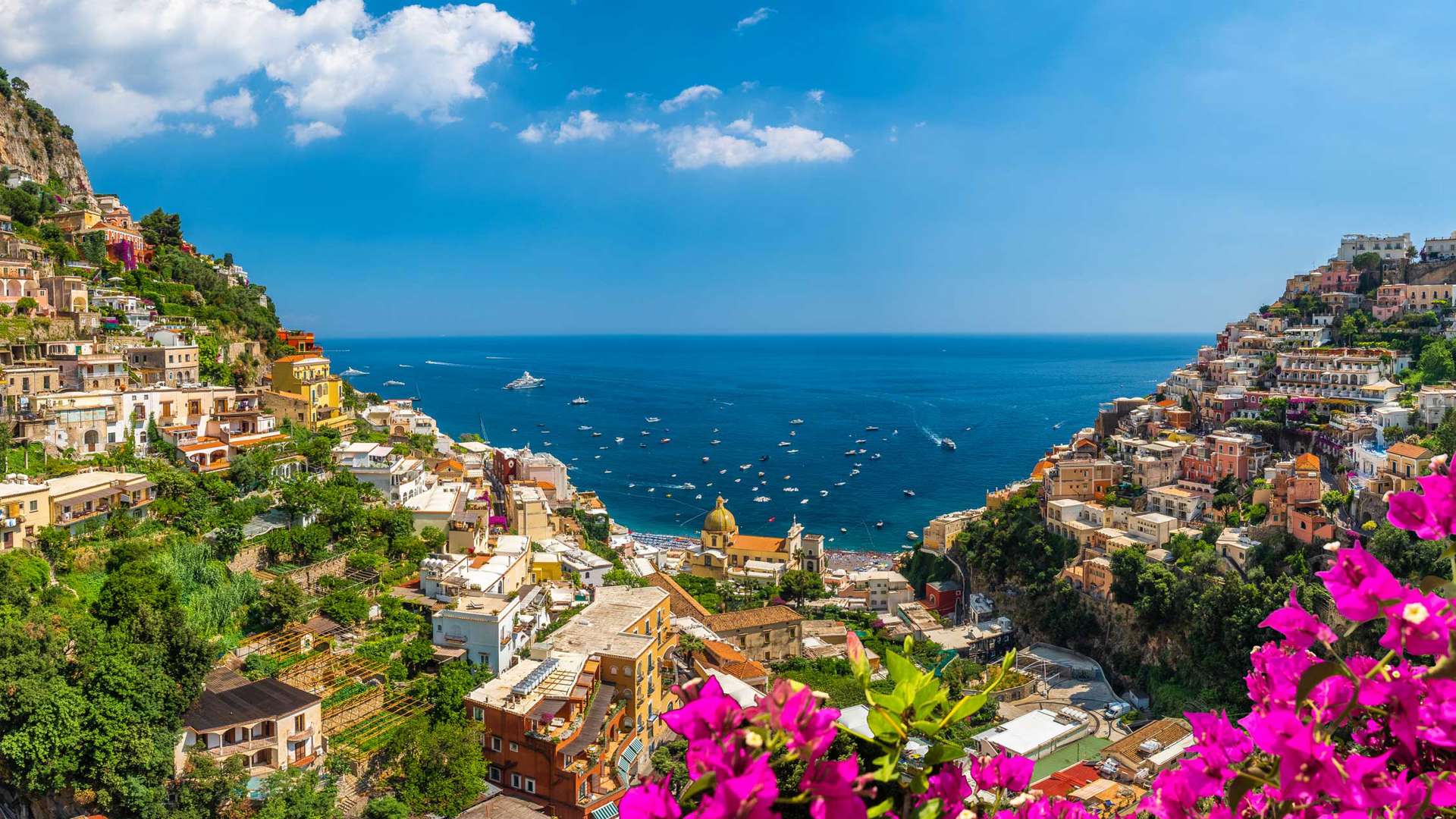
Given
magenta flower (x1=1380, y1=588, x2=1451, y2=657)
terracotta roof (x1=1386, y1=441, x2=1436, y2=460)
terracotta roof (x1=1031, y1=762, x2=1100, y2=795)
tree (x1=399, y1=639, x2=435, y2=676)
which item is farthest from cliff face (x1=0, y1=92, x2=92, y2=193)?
terracotta roof (x1=1386, y1=441, x2=1436, y2=460)

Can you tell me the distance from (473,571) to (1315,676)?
1794 centimetres

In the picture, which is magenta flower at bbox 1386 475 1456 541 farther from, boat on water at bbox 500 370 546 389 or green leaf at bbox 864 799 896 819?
boat on water at bbox 500 370 546 389

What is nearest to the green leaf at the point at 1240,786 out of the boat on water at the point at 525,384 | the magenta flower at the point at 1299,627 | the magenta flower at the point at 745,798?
the magenta flower at the point at 1299,627

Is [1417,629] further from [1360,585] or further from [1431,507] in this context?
[1431,507]

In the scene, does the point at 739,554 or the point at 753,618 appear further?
the point at 739,554

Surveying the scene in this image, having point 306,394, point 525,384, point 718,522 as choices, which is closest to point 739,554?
point 718,522

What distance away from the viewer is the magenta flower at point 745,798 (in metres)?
1.53

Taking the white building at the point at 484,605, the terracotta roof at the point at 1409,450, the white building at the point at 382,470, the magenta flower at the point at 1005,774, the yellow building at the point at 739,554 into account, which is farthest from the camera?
the yellow building at the point at 739,554

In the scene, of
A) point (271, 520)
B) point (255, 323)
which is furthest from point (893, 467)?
point (271, 520)

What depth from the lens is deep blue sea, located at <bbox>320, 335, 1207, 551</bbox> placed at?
145 feet

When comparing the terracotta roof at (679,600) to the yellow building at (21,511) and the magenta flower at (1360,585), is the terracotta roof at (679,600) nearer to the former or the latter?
the yellow building at (21,511)

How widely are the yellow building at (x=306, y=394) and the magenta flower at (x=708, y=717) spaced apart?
26.4 meters

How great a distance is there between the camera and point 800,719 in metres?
1.73

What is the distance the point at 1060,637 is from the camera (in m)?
26.1
